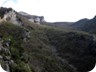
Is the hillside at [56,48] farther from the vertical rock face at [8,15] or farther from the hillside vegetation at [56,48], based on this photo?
the vertical rock face at [8,15]

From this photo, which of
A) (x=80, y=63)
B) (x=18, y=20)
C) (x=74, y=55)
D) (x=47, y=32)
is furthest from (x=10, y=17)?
(x=80, y=63)

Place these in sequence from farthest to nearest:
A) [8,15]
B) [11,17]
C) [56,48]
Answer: [11,17] → [8,15] → [56,48]

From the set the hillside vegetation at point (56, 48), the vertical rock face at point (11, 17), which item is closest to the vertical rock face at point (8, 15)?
the vertical rock face at point (11, 17)

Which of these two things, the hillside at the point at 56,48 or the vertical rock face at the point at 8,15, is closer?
the hillside at the point at 56,48

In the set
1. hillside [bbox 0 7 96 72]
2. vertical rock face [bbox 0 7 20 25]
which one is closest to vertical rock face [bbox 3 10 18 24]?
vertical rock face [bbox 0 7 20 25]

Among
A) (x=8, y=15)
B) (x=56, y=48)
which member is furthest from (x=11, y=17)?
(x=56, y=48)

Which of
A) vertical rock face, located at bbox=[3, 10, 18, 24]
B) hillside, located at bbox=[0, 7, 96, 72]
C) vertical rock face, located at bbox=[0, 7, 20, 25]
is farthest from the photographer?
vertical rock face, located at bbox=[3, 10, 18, 24]

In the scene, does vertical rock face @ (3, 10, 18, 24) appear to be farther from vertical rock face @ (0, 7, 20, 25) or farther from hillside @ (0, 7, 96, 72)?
hillside @ (0, 7, 96, 72)

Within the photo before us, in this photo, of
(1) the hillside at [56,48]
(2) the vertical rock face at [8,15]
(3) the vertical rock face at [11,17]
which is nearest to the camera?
(1) the hillside at [56,48]

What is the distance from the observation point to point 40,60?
5691cm

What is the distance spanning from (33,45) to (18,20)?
2409 cm

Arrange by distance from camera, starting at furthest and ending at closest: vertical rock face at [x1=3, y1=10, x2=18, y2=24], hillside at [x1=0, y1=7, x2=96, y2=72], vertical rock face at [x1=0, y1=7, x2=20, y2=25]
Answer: vertical rock face at [x1=3, y1=10, x2=18, y2=24] → vertical rock face at [x1=0, y1=7, x2=20, y2=25] → hillside at [x1=0, y1=7, x2=96, y2=72]

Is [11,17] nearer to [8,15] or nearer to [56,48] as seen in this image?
[8,15]

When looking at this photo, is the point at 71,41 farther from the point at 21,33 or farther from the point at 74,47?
the point at 21,33
